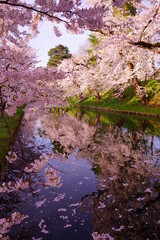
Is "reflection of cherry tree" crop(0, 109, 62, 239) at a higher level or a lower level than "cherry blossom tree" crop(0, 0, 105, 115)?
lower

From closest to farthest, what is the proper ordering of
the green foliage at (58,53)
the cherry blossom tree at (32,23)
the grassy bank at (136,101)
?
1. the cherry blossom tree at (32,23)
2. the grassy bank at (136,101)
3. the green foliage at (58,53)

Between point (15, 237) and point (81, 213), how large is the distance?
1.83 metres

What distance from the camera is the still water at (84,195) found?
520cm

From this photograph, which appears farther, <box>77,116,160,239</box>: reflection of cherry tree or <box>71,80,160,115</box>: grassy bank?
<box>71,80,160,115</box>: grassy bank

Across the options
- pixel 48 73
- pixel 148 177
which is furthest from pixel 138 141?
pixel 48 73

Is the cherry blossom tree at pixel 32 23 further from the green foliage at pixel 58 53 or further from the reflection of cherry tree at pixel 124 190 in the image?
the green foliage at pixel 58 53

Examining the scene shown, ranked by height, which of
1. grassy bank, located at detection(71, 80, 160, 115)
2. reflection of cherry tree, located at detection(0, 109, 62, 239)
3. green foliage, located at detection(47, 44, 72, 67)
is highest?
green foliage, located at detection(47, 44, 72, 67)

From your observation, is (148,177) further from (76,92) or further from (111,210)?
(76,92)

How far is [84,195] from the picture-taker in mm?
7133

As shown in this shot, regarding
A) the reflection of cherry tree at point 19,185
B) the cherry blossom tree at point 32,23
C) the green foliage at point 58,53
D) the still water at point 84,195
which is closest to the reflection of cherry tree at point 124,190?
the still water at point 84,195

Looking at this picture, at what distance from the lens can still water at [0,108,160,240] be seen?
520 centimetres

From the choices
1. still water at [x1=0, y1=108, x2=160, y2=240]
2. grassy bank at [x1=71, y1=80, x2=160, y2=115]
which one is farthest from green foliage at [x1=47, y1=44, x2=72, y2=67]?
still water at [x1=0, y1=108, x2=160, y2=240]

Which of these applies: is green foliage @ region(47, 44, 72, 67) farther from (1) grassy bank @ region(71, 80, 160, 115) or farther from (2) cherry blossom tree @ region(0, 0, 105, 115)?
(2) cherry blossom tree @ region(0, 0, 105, 115)

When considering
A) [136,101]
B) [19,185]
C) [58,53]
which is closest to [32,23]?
[19,185]
